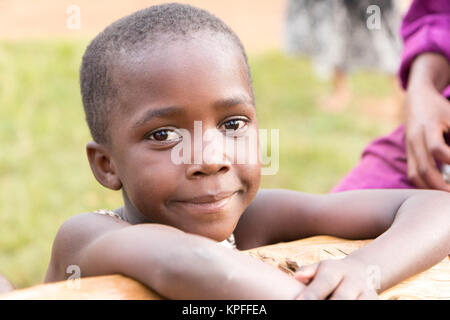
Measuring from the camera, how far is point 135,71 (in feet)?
6.02

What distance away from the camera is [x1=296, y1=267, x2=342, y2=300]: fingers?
4.50 ft

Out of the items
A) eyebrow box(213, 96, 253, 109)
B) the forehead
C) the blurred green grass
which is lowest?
the blurred green grass

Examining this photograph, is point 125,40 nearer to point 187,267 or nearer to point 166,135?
point 166,135

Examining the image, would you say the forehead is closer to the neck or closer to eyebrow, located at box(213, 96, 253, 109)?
eyebrow, located at box(213, 96, 253, 109)

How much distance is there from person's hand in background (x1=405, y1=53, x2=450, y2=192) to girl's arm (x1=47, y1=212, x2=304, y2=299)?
3.98ft

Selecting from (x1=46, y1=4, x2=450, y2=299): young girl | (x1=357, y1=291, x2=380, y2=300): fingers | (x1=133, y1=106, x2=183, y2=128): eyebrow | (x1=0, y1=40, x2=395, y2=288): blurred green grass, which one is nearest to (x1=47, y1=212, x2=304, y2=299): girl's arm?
(x1=46, y1=4, x2=450, y2=299): young girl

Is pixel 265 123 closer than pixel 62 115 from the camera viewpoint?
No

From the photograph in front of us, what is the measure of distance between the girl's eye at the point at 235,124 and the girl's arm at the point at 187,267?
46cm

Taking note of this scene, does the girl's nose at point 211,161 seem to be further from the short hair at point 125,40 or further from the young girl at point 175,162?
the short hair at point 125,40

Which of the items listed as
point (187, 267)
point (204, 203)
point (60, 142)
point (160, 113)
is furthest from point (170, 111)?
point (60, 142)

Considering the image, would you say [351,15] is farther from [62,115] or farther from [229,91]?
[229,91]

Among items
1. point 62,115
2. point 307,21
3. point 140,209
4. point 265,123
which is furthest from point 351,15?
point 140,209

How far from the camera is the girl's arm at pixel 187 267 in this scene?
1.36 meters
